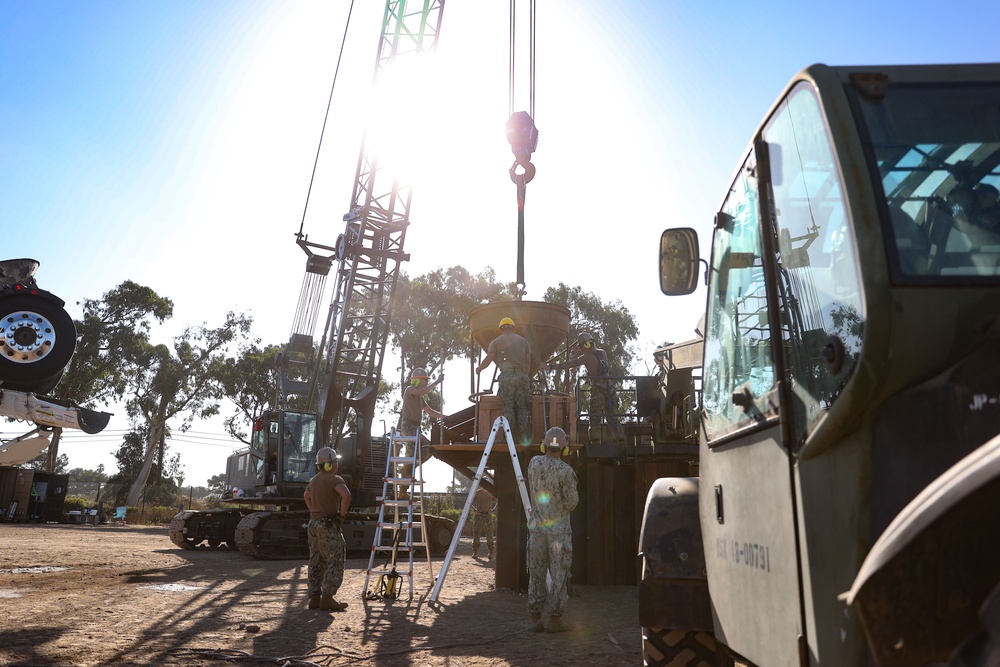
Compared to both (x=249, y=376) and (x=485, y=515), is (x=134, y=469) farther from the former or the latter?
(x=485, y=515)

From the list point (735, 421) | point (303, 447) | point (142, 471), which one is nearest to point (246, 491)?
point (303, 447)

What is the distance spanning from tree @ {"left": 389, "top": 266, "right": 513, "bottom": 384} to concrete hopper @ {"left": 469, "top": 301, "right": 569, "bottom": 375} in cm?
2646

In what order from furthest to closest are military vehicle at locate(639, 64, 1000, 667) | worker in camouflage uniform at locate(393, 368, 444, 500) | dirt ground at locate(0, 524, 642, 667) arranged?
worker in camouflage uniform at locate(393, 368, 444, 500), dirt ground at locate(0, 524, 642, 667), military vehicle at locate(639, 64, 1000, 667)

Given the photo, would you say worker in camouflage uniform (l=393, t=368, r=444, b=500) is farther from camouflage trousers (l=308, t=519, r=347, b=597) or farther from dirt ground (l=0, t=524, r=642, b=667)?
dirt ground (l=0, t=524, r=642, b=667)

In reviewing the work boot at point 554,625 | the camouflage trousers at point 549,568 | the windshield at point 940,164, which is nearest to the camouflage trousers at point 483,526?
the camouflage trousers at point 549,568

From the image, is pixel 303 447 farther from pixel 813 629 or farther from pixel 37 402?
pixel 813 629

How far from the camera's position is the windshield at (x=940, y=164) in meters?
2.16

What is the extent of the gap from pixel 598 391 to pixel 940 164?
1050 centimetres

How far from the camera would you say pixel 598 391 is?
41.8ft

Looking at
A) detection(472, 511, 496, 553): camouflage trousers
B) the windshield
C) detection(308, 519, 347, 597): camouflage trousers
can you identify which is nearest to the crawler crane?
detection(472, 511, 496, 553): camouflage trousers

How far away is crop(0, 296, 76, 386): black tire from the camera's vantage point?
25.8ft

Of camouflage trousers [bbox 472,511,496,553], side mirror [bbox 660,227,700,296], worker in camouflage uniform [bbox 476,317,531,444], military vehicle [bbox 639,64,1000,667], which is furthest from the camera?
camouflage trousers [bbox 472,511,496,553]

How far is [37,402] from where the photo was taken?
8539 millimetres

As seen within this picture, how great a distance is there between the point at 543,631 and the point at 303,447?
13.8m
